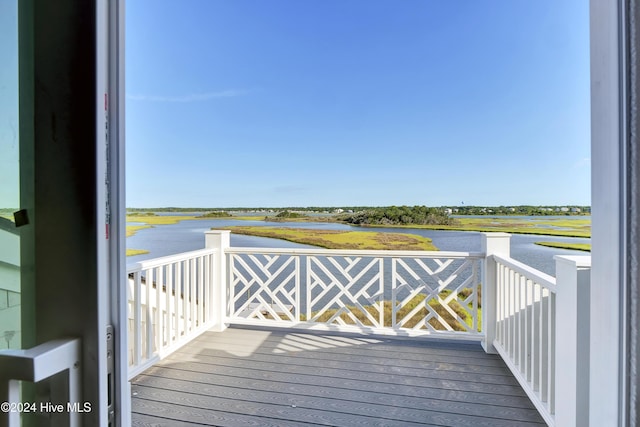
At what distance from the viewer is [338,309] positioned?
322 centimetres

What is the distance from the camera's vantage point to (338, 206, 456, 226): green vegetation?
13.3 ft

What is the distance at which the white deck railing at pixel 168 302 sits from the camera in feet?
Result: 7.50

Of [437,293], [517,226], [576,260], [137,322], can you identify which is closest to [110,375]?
[576,260]

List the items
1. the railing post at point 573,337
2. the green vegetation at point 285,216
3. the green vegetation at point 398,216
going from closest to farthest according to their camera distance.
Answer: the railing post at point 573,337 < the green vegetation at point 398,216 < the green vegetation at point 285,216

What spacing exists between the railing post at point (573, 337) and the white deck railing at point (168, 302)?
8.84ft

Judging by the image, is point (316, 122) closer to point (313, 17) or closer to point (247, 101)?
point (247, 101)

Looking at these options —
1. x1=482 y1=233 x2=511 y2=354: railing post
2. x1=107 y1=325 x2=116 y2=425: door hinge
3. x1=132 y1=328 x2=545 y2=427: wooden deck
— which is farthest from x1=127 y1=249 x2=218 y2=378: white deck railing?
x1=482 y1=233 x2=511 y2=354: railing post

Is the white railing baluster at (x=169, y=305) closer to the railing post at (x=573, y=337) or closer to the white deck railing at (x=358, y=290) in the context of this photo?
the white deck railing at (x=358, y=290)

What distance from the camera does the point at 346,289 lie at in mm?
3162

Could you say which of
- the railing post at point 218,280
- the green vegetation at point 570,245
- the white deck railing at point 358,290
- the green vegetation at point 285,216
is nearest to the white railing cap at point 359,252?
the white deck railing at point 358,290

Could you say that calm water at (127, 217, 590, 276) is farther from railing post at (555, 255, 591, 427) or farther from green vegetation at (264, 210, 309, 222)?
railing post at (555, 255, 591, 427)

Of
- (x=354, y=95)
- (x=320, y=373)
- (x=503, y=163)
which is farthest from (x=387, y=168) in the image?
(x=320, y=373)

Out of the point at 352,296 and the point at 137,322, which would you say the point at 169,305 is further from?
the point at 352,296

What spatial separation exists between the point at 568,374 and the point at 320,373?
1.60m
